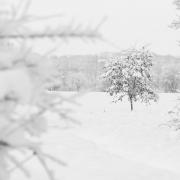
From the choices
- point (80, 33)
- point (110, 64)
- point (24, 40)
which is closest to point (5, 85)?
point (24, 40)

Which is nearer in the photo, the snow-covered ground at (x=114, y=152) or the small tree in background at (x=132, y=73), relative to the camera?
the snow-covered ground at (x=114, y=152)

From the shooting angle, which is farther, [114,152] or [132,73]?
[132,73]

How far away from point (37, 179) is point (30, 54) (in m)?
5.29

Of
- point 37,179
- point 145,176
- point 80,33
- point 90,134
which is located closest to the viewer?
point 80,33

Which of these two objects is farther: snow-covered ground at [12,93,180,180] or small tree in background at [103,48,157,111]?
small tree in background at [103,48,157,111]

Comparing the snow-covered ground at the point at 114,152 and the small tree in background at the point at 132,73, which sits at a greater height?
the small tree in background at the point at 132,73

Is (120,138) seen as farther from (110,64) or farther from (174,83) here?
(174,83)

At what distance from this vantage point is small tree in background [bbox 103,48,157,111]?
23.3 m

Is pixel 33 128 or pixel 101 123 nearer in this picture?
pixel 33 128

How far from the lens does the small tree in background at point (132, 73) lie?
23.3 m

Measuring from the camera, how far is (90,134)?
1395 centimetres

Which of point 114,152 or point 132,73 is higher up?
point 132,73

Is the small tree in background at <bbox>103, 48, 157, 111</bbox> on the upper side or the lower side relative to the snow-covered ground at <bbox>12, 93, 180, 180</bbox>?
upper

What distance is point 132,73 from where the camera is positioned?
23.2 meters
